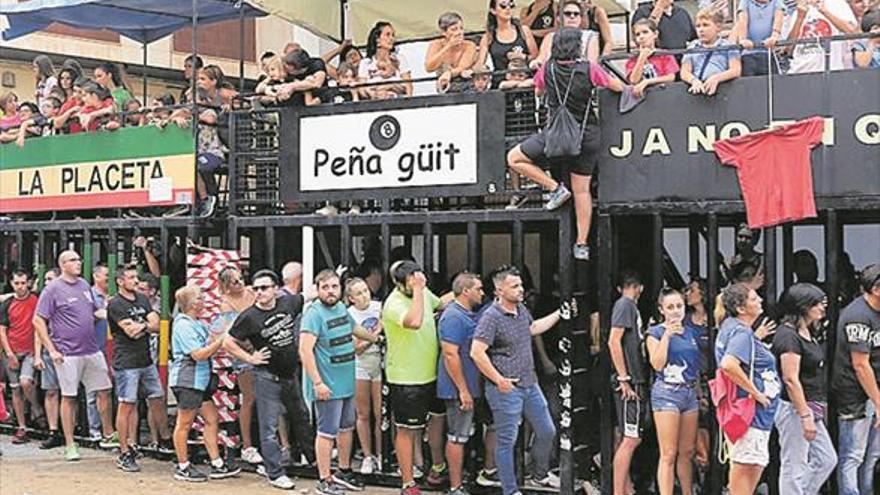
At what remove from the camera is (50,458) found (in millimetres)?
11898

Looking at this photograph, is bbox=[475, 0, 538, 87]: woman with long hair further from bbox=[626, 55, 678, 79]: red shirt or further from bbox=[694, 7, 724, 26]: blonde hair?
bbox=[694, 7, 724, 26]: blonde hair

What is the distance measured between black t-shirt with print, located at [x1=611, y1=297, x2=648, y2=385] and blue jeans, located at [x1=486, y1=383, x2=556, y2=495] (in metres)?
0.73

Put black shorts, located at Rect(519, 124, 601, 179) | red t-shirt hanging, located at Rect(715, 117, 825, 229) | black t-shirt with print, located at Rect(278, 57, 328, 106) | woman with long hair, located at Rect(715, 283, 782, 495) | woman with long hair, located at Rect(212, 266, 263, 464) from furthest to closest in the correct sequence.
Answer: black t-shirt with print, located at Rect(278, 57, 328, 106)
woman with long hair, located at Rect(212, 266, 263, 464)
black shorts, located at Rect(519, 124, 601, 179)
red t-shirt hanging, located at Rect(715, 117, 825, 229)
woman with long hair, located at Rect(715, 283, 782, 495)

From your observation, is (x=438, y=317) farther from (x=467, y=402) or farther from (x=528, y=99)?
(x=528, y=99)

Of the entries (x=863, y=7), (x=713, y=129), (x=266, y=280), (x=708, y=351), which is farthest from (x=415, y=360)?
(x=863, y=7)

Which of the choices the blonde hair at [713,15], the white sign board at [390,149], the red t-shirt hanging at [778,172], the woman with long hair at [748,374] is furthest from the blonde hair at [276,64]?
the woman with long hair at [748,374]

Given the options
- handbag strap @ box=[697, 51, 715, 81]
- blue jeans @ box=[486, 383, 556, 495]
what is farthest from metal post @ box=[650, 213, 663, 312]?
blue jeans @ box=[486, 383, 556, 495]

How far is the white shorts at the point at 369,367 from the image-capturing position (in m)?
10.5

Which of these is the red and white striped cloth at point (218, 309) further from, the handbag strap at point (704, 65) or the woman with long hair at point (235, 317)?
the handbag strap at point (704, 65)

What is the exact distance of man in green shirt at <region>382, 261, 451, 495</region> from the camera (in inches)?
378

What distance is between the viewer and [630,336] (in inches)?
358

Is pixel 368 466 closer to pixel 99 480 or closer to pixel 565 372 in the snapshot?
pixel 565 372

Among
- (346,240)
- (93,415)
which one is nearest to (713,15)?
(346,240)

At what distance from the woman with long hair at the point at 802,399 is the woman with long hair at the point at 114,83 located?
800 centimetres
